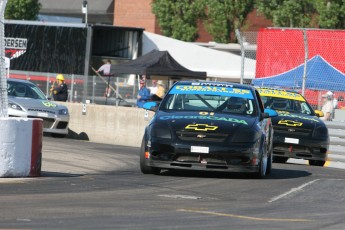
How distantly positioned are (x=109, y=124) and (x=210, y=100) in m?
11.6

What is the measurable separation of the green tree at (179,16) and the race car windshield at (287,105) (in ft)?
142

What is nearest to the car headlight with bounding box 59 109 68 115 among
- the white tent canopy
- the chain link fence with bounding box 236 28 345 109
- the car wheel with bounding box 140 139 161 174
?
the chain link fence with bounding box 236 28 345 109

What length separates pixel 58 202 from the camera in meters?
11.3

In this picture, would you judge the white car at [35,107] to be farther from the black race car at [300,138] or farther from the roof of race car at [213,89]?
the roof of race car at [213,89]

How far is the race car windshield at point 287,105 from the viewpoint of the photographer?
73.5 feet

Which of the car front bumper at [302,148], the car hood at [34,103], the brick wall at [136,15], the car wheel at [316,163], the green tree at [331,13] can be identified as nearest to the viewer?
the car front bumper at [302,148]

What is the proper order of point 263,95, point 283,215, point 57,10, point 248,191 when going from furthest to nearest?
point 57,10 → point 263,95 → point 248,191 → point 283,215

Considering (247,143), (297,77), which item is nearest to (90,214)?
(247,143)

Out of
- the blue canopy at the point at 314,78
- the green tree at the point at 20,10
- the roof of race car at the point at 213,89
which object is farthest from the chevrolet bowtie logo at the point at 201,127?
the green tree at the point at 20,10

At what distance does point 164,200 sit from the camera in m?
12.1

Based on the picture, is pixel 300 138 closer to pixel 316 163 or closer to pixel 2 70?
pixel 316 163

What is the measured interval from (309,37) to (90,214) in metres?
21.8

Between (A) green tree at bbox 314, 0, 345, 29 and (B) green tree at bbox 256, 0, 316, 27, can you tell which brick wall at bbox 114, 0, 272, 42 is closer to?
(B) green tree at bbox 256, 0, 316, 27

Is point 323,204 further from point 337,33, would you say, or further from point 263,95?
point 337,33
